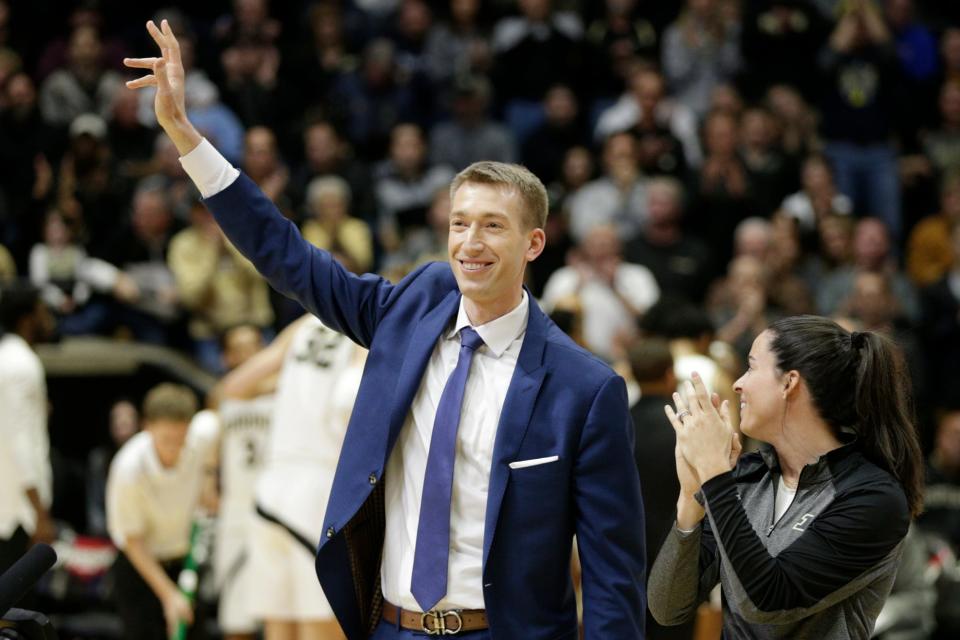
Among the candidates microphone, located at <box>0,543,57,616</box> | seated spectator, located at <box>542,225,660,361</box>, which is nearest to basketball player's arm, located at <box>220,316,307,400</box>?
seated spectator, located at <box>542,225,660,361</box>

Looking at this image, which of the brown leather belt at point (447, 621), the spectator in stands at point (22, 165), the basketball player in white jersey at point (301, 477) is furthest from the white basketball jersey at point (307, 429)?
the spectator in stands at point (22, 165)

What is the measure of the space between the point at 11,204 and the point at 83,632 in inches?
158

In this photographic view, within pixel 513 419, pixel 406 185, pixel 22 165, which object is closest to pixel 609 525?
pixel 513 419

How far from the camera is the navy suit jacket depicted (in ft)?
12.3

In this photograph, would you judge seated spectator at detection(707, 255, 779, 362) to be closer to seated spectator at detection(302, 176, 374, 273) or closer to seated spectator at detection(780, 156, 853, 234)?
seated spectator at detection(780, 156, 853, 234)

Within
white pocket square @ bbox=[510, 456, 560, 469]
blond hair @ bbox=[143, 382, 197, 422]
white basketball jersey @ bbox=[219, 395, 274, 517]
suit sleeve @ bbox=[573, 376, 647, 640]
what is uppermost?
white pocket square @ bbox=[510, 456, 560, 469]

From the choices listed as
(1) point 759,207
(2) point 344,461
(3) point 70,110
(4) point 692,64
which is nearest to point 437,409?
(2) point 344,461

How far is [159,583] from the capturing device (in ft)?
24.2

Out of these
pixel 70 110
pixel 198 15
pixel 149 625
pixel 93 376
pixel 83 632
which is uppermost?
pixel 198 15

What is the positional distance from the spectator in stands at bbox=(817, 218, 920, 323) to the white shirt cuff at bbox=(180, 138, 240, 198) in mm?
8095

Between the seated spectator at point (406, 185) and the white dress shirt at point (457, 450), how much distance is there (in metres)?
8.17

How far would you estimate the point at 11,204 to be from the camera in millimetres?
11867

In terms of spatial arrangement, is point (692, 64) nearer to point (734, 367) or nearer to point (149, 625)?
point (734, 367)

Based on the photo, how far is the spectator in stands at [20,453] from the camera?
23.9 feet
